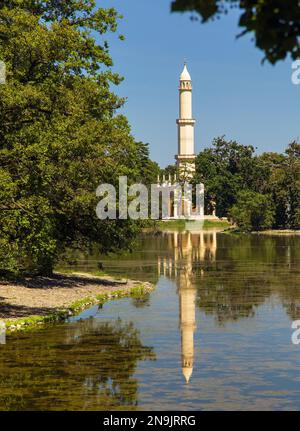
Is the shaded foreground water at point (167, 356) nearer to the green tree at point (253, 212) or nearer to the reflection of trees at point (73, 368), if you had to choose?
the reflection of trees at point (73, 368)

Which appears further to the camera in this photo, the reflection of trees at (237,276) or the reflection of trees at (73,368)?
the reflection of trees at (237,276)

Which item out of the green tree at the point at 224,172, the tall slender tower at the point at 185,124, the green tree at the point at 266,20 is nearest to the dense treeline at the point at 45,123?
the green tree at the point at 266,20

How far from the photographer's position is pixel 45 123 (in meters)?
30.4

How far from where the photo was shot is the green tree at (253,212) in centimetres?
13712

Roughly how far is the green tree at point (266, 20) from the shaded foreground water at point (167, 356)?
11294mm

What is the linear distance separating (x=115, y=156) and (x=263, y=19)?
35.9 meters

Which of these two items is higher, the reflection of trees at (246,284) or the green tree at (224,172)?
the green tree at (224,172)

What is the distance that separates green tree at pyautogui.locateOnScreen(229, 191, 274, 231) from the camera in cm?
13712

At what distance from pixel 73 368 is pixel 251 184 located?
13774cm

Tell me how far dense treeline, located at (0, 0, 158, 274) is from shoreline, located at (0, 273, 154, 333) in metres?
2.07

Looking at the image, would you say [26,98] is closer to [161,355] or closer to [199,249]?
[161,355]

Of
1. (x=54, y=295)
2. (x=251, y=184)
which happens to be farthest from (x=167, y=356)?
(x=251, y=184)

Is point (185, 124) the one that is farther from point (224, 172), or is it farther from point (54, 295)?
point (54, 295)
